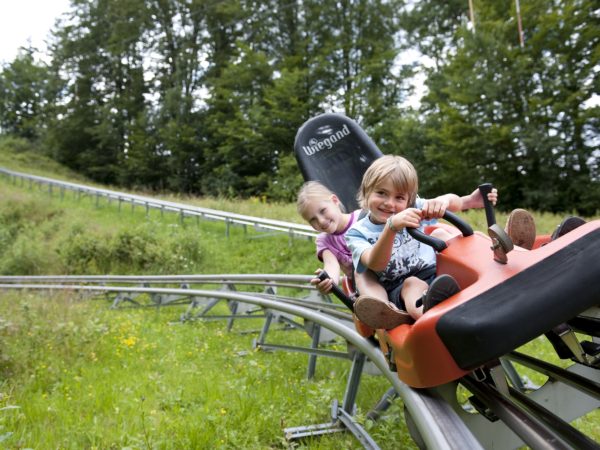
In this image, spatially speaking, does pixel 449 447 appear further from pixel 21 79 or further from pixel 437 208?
pixel 21 79

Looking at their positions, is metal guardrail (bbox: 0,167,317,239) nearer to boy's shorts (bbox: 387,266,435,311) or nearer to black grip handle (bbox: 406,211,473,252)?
boy's shorts (bbox: 387,266,435,311)

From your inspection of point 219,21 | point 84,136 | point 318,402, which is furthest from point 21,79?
point 318,402

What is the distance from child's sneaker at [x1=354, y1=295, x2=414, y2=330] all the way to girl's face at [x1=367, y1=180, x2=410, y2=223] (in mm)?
486

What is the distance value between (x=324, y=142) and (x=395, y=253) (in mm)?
2197

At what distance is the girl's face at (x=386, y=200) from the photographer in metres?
2.36

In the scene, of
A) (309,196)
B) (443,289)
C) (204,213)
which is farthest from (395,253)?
(204,213)

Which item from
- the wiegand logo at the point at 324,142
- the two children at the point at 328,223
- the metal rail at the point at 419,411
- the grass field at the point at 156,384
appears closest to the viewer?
the metal rail at the point at 419,411

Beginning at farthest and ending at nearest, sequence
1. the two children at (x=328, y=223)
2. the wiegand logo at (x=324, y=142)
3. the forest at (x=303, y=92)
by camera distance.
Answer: the forest at (x=303, y=92)
the wiegand logo at (x=324, y=142)
the two children at (x=328, y=223)

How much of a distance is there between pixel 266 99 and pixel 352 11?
619cm

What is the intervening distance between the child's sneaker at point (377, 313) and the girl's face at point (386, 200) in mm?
486

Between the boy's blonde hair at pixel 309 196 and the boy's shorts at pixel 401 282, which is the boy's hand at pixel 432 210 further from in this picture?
the boy's blonde hair at pixel 309 196

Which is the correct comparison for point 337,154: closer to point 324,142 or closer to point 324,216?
point 324,142

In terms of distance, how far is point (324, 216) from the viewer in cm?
335

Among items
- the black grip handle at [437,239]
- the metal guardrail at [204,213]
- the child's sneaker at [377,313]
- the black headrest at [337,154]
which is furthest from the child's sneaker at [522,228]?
the metal guardrail at [204,213]
